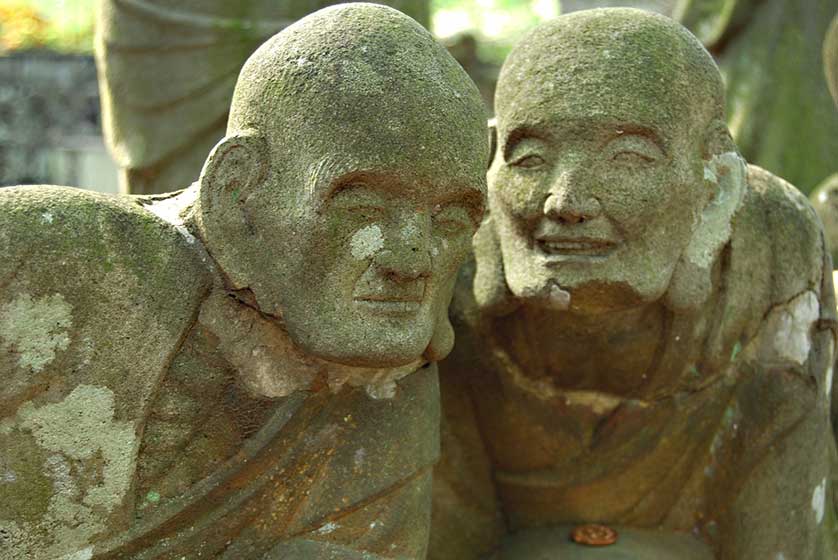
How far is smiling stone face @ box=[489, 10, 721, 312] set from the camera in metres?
1.97

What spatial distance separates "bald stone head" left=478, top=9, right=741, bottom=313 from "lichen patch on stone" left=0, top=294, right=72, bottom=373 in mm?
740

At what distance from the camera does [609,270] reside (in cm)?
200

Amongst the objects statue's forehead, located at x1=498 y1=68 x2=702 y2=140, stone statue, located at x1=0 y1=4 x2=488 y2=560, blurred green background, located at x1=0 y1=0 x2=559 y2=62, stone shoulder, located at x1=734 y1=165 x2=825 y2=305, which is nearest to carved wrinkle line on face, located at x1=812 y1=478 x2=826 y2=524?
stone shoulder, located at x1=734 y1=165 x2=825 y2=305

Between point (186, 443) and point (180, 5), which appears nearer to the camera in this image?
point (186, 443)

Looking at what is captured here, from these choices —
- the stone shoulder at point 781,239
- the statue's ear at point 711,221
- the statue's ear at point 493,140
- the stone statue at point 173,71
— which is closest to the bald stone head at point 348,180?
the statue's ear at point 493,140

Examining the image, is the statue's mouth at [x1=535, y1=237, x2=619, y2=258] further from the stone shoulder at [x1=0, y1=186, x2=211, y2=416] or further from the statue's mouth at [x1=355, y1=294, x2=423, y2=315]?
the stone shoulder at [x1=0, y1=186, x2=211, y2=416]

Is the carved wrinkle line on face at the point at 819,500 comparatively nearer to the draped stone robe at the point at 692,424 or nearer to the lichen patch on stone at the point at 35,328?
the draped stone robe at the point at 692,424

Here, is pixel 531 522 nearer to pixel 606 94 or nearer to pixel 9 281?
pixel 606 94

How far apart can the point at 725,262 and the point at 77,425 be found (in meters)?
1.12

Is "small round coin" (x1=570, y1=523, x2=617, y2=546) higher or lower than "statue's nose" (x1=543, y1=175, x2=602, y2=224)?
lower

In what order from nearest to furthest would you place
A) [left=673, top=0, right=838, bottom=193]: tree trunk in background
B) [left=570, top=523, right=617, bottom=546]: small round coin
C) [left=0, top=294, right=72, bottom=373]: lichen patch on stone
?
[left=0, top=294, right=72, bottom=373]: lichen patch on stone → [left=570, top=523, right=617, bottom=546]: small round coin → [left=673, top=0, right=838, bottom=193]: tree trunk in background

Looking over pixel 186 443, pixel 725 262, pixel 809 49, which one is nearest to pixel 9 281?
pixel 186 443

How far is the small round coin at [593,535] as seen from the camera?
7.98 feet

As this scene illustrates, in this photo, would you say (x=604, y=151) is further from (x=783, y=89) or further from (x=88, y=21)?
(x=88, y=21)
